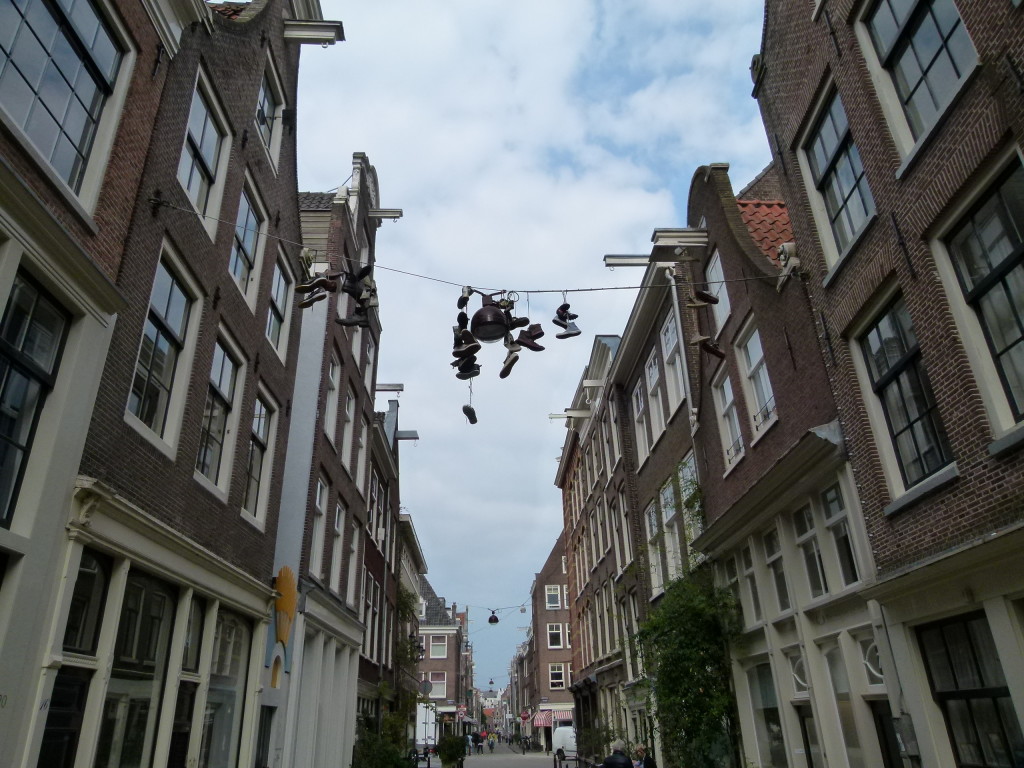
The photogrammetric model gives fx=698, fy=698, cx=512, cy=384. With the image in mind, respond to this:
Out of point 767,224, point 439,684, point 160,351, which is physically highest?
point 767,224

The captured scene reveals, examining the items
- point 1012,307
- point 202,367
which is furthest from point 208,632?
point 1012,307

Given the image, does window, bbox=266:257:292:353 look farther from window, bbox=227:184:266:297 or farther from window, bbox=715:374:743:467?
window, bbox=715:374:743:467

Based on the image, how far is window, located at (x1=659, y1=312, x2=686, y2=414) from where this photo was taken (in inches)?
655

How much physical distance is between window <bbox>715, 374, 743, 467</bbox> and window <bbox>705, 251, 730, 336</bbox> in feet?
3.67

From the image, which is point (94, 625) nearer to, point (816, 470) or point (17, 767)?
point (17, 767)

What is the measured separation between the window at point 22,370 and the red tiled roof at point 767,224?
10.9m

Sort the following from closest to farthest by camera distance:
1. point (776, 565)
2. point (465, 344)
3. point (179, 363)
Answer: point (179, 363)
point (465, 344)
point (776, 565)

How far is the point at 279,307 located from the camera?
13.4 m

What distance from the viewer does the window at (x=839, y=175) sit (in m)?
8.95

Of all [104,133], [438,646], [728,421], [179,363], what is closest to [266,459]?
[179,363]

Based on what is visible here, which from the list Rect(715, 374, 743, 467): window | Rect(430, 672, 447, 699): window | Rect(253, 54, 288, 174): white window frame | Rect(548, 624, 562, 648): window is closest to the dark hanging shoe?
Rect(715, 374, 743, 467): window

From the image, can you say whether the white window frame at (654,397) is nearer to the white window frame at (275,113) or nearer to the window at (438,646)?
the white window frame at (275,113)

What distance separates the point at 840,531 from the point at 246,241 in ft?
33.2

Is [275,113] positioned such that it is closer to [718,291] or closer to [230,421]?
[230,421]
